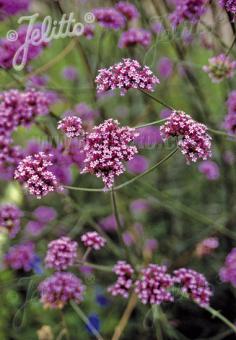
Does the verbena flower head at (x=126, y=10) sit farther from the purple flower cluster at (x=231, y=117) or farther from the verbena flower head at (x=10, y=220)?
the verbena flower head at (x=10, y=220)

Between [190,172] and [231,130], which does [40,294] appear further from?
[190,172]

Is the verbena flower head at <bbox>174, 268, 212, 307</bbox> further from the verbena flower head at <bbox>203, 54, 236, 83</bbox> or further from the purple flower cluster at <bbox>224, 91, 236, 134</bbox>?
the verbena flower head at <bbox>203, 54, 236, 83</bbox>

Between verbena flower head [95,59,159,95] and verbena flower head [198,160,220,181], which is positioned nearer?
verbena flower head [95,59,159,95]

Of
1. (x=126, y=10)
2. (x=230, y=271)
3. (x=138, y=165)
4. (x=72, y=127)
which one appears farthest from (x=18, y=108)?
(x=138, y=165)

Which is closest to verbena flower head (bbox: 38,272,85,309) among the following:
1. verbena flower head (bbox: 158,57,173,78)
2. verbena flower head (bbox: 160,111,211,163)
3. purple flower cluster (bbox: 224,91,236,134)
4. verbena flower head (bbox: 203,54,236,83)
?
verbena flower head (bbox: 160,111,211,163)

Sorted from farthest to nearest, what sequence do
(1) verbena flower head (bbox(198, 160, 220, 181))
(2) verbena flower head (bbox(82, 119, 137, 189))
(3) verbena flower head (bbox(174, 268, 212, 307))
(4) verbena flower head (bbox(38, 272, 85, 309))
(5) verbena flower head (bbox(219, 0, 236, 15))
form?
(1) verbena flower head (bbox(198, 160, 220, 181)), (4) verbena flower head (bbox(38, 272, 85, 309)), (3) verbena flower head (bbox(174, 268, 212, 307)), (5) verbena flower head (bbox(219, 0, 236, 15)), (2) verbena flower head (bbox(82, 119, 137, 189))

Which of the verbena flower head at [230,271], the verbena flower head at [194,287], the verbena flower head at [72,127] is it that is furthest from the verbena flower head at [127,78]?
the verbena flower head at [230,271]
